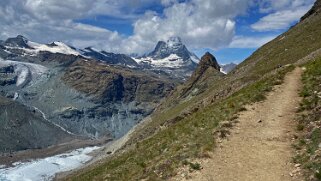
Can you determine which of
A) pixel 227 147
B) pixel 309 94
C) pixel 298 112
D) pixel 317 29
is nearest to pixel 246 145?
pixel 227 147

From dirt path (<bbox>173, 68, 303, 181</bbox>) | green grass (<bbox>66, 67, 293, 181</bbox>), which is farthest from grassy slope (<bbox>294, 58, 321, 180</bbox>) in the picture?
green grass (<bbox>66, 67, 293, 181</bbox>)

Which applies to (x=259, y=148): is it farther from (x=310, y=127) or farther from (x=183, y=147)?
(x=183, y=147)

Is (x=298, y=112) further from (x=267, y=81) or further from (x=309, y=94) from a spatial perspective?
(x=267, y=81)

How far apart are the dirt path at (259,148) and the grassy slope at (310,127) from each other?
2.24 ft

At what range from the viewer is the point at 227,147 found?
33000mm

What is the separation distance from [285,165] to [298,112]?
9.39m

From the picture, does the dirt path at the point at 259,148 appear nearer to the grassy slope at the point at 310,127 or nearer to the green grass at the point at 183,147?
the grassy slope at the point at 310,127

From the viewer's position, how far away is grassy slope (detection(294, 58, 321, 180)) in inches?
1119

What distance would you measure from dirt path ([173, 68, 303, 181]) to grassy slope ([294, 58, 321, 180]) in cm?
68

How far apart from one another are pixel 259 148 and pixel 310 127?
4529 mm

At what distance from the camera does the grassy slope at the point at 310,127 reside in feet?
93.3

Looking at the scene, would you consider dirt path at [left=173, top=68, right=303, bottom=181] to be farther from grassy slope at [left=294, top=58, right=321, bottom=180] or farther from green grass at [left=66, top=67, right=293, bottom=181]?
green grass at [left=66, top=67, right=293, bottom=181]

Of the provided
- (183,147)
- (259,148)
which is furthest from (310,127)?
(183,147)

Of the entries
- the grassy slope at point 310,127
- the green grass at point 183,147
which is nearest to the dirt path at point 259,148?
the grassy slope at point 310,127
